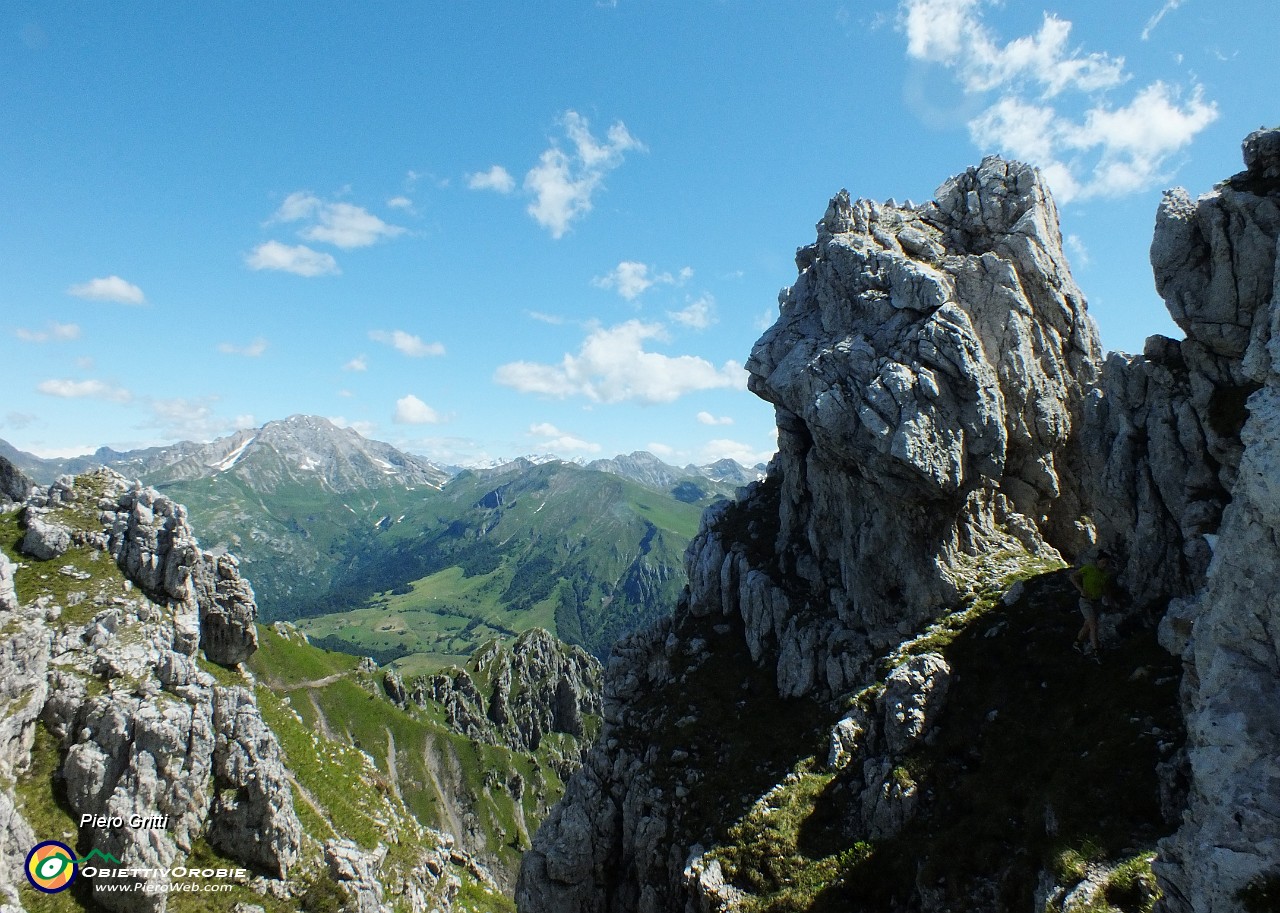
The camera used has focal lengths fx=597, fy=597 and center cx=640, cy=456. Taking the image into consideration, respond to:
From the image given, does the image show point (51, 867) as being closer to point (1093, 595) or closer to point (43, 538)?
point (43, 538)

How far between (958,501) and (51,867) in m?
54.1

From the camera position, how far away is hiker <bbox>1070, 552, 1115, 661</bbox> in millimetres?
26797

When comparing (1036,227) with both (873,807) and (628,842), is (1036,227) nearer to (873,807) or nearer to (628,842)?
(873,807)

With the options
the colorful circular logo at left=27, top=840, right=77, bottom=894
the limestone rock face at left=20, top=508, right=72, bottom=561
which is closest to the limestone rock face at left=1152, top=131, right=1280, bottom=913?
the colorful circular logo at left=27, top=840, right=77, bottom=894

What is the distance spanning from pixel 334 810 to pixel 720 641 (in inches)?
1529

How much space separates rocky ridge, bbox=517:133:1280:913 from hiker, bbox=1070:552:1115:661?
119 centimetres

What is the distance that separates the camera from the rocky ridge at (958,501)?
53.8 feet

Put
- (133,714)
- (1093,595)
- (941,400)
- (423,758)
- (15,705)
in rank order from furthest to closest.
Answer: (423,758), (941,400), (133,714), (15,705), (1093,595)

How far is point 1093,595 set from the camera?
26.8m

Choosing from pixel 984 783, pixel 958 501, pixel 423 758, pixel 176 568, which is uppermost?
pixel 958 501

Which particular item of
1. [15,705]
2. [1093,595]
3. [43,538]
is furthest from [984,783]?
[43,538]

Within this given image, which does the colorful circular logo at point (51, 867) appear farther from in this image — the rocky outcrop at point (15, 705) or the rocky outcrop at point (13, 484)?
the rocky outcrop at point (13, 484)

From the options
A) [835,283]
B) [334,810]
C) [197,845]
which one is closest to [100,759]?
[197,845]

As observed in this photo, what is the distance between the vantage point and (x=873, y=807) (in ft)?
92.2
